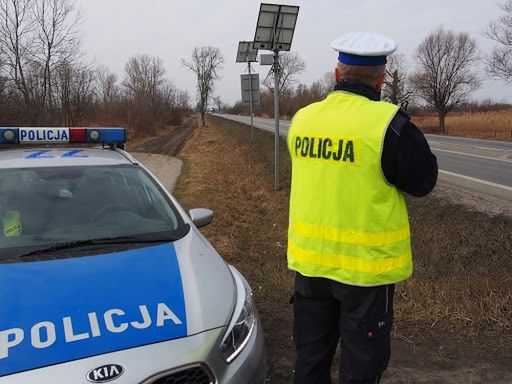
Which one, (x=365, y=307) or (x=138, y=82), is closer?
(x=365, y=307)

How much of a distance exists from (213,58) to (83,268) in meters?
55.2

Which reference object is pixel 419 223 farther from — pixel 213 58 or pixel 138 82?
pixel 138 82

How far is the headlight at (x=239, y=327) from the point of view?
2.38 m

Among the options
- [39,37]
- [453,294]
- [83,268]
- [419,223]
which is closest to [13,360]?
[83,268]

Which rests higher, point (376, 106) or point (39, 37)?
point (39, 37)

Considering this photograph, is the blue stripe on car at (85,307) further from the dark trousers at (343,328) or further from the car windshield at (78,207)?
the dark trousers at (343,328)

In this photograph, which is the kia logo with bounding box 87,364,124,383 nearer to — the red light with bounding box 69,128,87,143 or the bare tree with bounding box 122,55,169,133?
the red light with bounding box 69,128,87,143

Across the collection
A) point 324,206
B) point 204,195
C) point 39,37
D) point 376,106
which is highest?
point 39,37

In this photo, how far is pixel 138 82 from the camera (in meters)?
60.1

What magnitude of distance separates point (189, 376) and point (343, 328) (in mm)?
717

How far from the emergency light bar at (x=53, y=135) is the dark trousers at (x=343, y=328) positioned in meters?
2.88

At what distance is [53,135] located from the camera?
14.6 feet

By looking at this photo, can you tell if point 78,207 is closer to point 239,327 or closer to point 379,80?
point 239,327

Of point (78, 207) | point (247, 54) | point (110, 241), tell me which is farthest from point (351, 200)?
point (247, 54)
